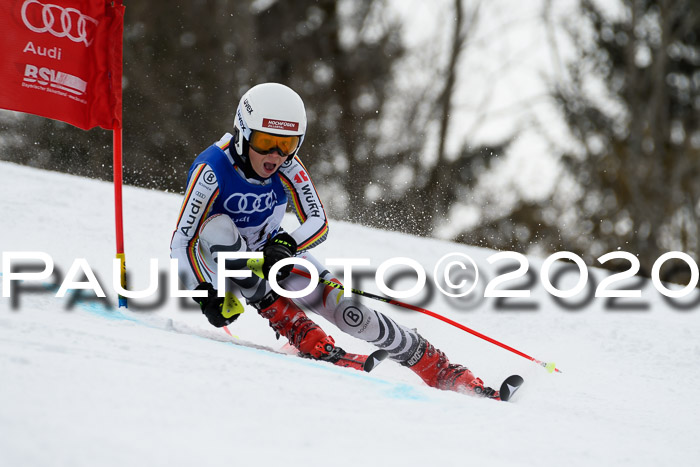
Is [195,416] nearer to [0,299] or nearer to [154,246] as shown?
[0,299]

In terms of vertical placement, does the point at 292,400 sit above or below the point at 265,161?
below

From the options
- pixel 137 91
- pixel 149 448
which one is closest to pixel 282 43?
pixel 137 91

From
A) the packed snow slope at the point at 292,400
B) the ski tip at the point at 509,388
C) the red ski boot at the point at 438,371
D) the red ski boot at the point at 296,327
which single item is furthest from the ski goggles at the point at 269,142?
the ski tip at the point at 509,388

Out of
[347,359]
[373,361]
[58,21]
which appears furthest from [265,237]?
[58,21]

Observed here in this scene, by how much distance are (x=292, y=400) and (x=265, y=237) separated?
68.1 inches

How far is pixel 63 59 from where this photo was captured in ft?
12.8

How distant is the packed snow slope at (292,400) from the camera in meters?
1.88

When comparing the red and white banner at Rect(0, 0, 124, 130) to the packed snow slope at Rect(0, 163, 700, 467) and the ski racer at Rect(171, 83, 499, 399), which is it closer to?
the ski racer at Rect(171, 83, 499, 399)

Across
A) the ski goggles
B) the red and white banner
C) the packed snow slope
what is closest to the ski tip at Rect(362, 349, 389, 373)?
the packed snow slope

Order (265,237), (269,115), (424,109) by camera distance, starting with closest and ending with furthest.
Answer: (269,115) → (265,237) → (424,109)

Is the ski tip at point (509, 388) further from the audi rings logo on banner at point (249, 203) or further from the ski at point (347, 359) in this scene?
the audi rings logo on banner at point (249, 203)

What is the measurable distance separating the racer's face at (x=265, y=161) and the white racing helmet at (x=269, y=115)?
4cm

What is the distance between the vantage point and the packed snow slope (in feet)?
6.15

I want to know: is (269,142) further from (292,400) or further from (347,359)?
(292,400)
